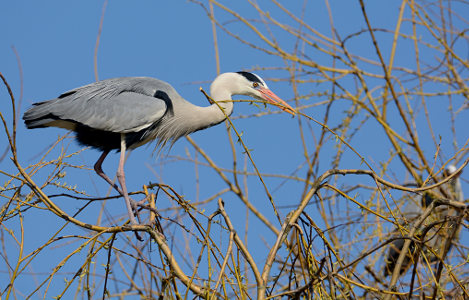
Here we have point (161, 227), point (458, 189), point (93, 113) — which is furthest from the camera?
point (458, 189)

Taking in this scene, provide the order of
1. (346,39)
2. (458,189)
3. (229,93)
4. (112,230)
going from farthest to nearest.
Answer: (458,189), (229,93), (346,39), (112,230)

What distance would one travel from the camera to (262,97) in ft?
16.0

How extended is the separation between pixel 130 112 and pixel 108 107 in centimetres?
16

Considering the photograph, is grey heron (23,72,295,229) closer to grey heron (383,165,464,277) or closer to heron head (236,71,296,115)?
heron head (236,71,296,115)

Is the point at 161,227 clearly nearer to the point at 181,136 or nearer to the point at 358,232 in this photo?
the point at 358,232

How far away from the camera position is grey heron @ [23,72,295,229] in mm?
4402

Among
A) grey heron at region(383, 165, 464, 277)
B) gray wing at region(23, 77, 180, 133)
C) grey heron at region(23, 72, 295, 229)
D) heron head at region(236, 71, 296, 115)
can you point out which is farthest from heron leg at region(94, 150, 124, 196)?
grey heron at region(383, 165, 464, 277)

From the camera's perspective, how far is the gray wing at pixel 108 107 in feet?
14.3

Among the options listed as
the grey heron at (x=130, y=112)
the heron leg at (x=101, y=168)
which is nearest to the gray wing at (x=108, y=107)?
the grey heron at (x=130, y=112)

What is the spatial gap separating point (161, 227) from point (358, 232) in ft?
3.84

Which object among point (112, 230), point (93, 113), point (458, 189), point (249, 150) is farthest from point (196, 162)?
point (458, 189)

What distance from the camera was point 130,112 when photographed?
14.8ft

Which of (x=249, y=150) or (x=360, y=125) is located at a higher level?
(x=360, y=125)

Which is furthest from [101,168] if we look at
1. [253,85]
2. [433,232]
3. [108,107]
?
[433,232]
